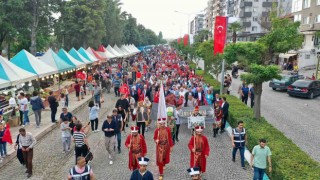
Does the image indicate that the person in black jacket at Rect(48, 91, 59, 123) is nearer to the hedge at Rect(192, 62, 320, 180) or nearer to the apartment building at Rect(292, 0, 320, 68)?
the hedge at Rect(192, 62, 320, 180)

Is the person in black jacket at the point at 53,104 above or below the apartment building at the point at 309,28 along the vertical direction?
below

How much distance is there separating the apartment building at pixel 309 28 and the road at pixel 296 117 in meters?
21.1

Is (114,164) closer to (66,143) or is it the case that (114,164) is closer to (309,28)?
(66,143)

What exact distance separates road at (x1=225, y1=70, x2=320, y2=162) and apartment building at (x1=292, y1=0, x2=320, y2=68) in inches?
831

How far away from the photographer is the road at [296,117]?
13413 mm

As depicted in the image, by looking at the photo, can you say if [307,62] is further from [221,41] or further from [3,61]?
[3,61]

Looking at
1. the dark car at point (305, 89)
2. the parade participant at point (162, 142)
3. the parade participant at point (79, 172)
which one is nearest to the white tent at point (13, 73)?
the parade participant at point (162, 142)

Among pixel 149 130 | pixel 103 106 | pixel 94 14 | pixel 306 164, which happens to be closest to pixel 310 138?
pixel 306 164

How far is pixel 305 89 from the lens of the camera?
23.9 metres

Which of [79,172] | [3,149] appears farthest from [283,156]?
[3,149]

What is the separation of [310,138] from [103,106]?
11807mm

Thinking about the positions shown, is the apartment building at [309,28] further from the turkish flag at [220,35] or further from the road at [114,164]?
the road at [114,164]

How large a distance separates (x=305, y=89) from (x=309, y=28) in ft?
75.6

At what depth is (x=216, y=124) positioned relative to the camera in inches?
534
